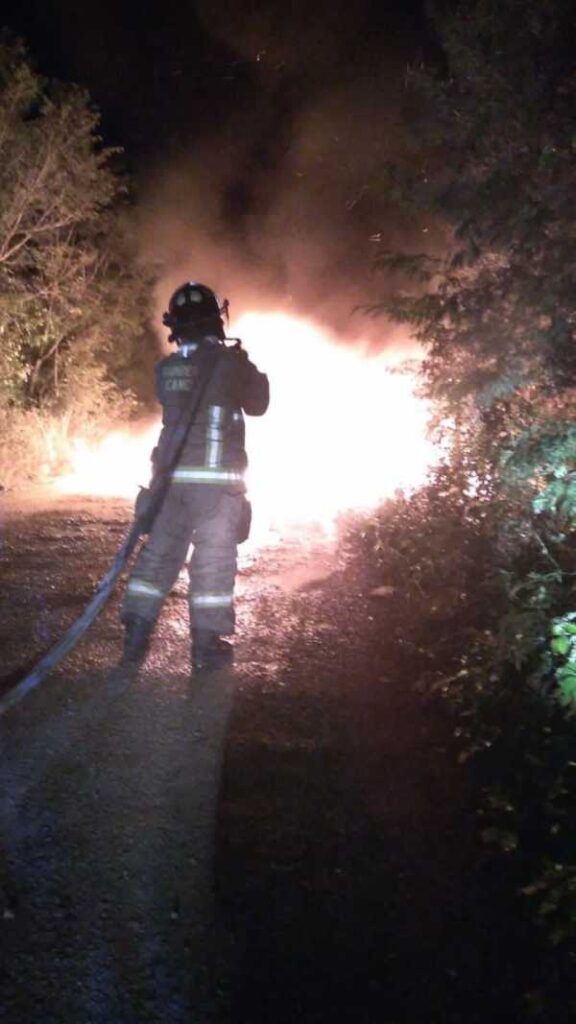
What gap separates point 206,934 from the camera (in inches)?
93.1

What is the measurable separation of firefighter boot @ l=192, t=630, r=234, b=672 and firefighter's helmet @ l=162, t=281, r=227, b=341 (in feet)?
5.61

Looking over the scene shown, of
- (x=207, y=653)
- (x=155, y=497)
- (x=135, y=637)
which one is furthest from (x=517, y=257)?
(x=135, y=637)

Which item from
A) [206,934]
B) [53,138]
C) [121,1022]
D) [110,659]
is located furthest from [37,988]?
[53,138]

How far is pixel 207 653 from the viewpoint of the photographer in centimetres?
429

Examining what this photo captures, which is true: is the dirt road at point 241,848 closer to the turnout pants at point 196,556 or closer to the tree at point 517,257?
the turnout pants at point 196,556

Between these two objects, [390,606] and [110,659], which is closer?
[110,659]

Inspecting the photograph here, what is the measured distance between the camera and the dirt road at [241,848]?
2.19 m

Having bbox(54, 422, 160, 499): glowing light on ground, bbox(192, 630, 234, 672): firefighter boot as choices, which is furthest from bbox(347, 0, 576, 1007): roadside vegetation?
bbox(54, 422, 160, 499): glowing light on ground

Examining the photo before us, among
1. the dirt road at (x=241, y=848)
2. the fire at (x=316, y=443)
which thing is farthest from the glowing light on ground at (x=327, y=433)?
Result: the dirt road at (x=241, y=848)

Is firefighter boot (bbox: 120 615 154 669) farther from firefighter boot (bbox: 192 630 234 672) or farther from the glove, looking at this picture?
the glove

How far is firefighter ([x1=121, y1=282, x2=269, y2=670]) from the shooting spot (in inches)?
169

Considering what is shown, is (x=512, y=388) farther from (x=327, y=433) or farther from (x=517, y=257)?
(x=327, y=433)

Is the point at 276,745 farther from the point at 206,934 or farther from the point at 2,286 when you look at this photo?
the point at 2,286

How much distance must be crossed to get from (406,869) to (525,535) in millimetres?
2101
